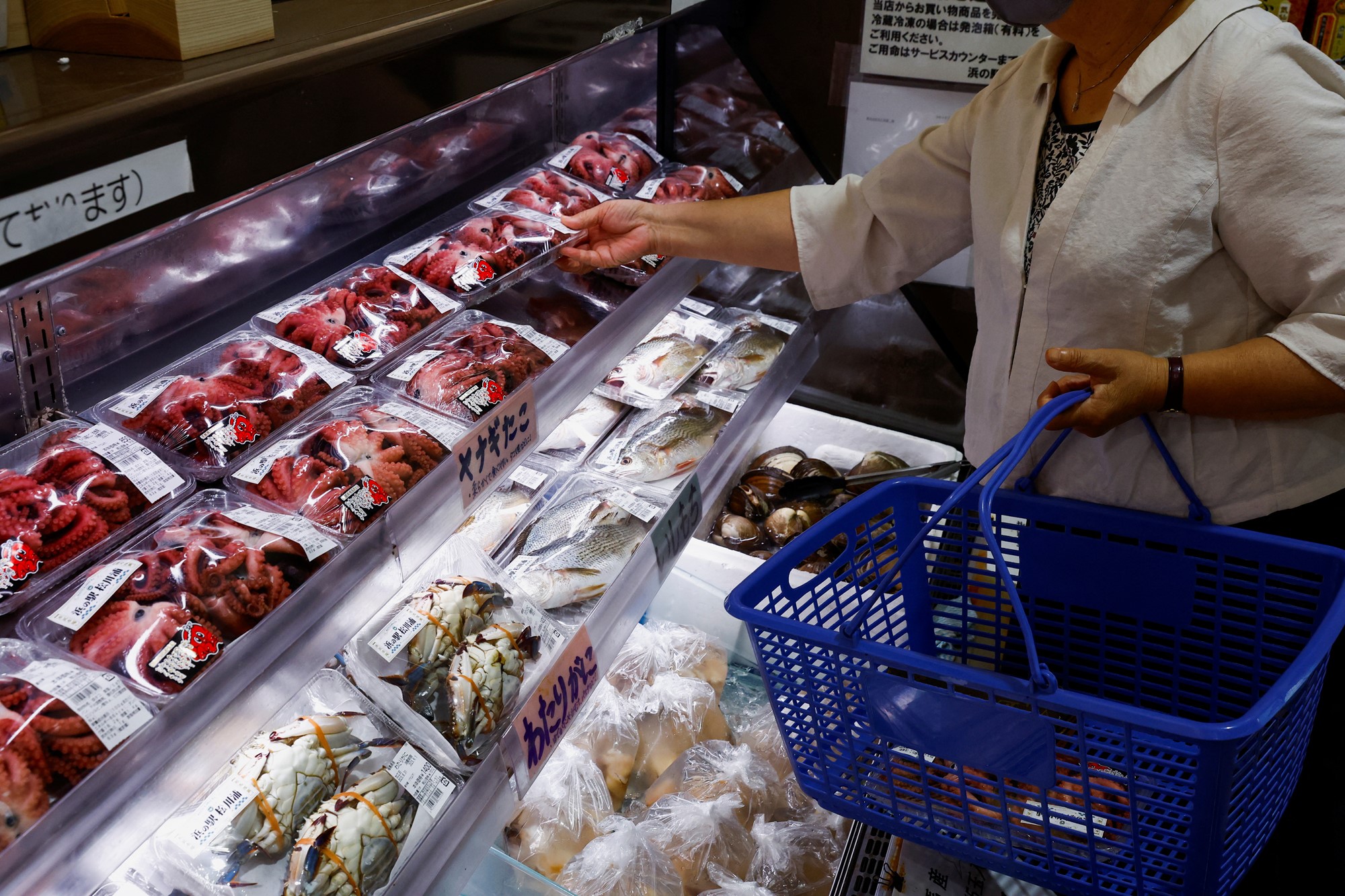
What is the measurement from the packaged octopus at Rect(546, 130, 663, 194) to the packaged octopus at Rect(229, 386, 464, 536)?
868mm

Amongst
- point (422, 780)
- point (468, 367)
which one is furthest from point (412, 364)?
point (422, 780)

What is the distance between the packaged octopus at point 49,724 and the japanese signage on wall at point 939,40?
2.08 m

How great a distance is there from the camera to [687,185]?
2221 mm

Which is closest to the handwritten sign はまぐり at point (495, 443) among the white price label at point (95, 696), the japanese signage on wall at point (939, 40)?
the white price label at point (95, 696)

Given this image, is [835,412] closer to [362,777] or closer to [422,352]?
[422,352]

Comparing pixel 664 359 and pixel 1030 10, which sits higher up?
pixel 1030 10

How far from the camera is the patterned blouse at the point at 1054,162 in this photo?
1.42 m

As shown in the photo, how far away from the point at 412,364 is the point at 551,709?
1.89 ft

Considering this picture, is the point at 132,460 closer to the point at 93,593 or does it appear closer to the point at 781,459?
the point at 93,593

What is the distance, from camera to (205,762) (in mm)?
1025

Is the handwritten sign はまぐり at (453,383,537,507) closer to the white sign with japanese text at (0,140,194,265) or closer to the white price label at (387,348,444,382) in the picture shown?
the white price label at (387,348,444,382)

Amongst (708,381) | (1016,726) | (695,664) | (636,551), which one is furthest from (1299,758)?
(708,381)

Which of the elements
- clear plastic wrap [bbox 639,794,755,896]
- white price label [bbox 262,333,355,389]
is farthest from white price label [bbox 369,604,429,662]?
clear plastic wrap [bbox 639,794,755,896]

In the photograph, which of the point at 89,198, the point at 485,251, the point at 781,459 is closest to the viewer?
the point at 89,198
